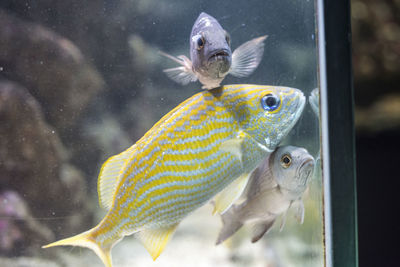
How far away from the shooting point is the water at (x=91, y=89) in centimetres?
107

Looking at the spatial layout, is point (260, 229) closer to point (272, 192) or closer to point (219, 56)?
point (272, 192)

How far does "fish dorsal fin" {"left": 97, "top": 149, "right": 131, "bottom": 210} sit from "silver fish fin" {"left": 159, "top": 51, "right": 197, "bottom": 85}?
355 mm

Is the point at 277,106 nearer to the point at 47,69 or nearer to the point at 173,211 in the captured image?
the point at 173,211

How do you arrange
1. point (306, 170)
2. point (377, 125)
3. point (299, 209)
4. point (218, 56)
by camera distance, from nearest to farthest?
1. point (218, 56)
2. point (306, 170)
3. point (299, 209)
4. point (377, 125)

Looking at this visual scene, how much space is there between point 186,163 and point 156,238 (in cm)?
26

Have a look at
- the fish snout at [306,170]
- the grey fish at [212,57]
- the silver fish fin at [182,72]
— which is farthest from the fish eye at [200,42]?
the fish snout at [306,170]

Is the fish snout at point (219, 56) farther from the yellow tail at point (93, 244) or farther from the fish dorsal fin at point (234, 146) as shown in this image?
the yellow tail at point (93, 244)

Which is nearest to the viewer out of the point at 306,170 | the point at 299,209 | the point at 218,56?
the point at 218,56

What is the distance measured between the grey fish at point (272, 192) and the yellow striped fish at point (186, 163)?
14 centimetres

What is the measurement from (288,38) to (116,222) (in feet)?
3.05

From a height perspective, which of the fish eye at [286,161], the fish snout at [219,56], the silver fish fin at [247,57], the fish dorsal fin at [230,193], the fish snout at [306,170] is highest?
the silver fish fin at [247,57]

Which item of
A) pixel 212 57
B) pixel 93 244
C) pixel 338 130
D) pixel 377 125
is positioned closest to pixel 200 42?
pixel 212 57

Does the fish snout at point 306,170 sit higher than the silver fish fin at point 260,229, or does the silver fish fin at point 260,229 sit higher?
the fish snout at point 306,170

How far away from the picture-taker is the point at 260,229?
1.09 meters
